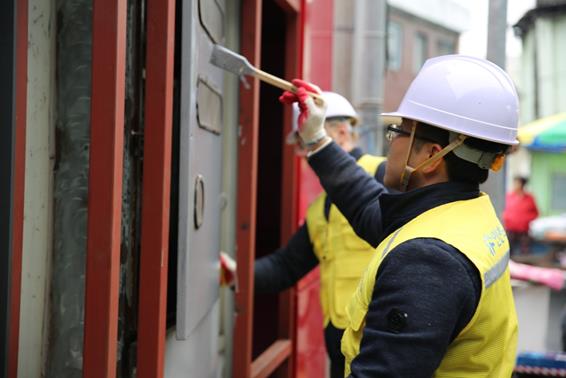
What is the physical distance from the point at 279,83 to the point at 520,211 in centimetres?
1295

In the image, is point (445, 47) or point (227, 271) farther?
point (445, 47)

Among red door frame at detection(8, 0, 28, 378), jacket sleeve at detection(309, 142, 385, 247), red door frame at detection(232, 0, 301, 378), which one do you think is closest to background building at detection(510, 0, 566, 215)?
red door frame at detection(232, 0, 301, 378)

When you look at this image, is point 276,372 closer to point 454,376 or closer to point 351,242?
point 351,242

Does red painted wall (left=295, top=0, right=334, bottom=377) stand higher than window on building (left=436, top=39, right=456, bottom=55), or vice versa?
window on building (left=436, top=39, right=456, bottom=55)

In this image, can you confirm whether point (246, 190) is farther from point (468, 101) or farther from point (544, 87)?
point (544, 87)

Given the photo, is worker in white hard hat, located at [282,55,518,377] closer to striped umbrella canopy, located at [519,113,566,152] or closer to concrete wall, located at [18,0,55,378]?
concrete wall, located at [18,0,55,378]

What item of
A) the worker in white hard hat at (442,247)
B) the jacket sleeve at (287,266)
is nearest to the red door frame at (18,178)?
the worker in white hard hat at (442,247)

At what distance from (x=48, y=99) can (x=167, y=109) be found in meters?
0.32

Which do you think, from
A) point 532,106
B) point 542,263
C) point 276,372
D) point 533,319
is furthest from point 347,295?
point 532,106

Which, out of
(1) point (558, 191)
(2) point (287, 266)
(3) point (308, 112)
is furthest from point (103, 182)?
(1) point (558, 191)

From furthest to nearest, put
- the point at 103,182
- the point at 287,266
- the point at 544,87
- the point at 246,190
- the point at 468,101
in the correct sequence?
the point at 544,87
the point at 287,266
the point at 246,190
the point at 468,101
the point at 103,182

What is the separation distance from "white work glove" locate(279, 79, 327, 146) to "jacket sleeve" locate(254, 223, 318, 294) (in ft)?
3.15

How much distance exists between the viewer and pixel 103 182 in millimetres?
1683

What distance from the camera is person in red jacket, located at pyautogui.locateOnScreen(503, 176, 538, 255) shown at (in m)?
14.4
